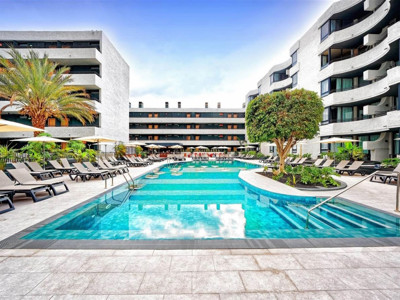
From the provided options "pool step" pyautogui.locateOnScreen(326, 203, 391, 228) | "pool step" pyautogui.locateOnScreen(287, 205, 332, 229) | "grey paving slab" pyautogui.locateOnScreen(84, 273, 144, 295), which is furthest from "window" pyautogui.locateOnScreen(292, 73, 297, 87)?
"grey paving slab" pyautogui.locateOnScreen(84, 273, 144, 295)

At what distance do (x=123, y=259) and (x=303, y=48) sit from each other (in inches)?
1197

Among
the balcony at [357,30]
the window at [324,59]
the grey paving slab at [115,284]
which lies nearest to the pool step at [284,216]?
the grey paving slab at [115,284]

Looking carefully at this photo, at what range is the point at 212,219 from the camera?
5.84 m

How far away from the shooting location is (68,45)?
2462 centimetres

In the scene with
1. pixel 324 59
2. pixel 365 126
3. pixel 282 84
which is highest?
pixel 282 84

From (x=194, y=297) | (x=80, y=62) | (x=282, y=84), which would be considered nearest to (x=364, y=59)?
(x=282, y=84)

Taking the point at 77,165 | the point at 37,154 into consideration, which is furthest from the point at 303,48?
the point at 37,154

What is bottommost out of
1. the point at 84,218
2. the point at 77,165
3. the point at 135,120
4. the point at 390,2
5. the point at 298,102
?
the point at 84,218

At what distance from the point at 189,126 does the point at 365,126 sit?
38.3 metres

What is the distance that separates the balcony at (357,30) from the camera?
15969mm

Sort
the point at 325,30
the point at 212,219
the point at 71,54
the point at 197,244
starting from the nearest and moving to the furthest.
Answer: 1. the point at 197,244
2. the point at 212,219
3. the point at 325,30
4. the point at 71,54

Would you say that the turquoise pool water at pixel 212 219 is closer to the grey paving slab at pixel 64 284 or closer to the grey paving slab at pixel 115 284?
the grey paving slab at pixel 64 284

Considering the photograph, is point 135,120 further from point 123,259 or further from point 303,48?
point 123,259

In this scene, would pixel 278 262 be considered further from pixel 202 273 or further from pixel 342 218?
pixel 342 218
